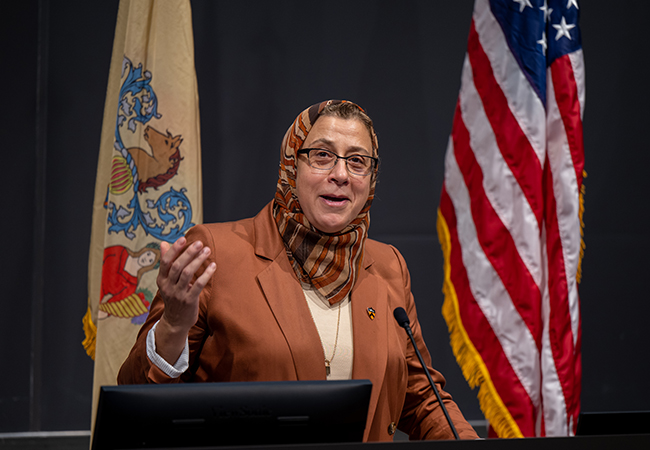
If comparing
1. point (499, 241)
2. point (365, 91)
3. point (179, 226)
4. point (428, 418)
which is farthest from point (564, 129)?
point (179, 226)

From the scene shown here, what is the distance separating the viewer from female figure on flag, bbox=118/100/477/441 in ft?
4.20

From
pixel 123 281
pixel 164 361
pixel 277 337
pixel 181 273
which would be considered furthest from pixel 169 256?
pixel 123 281

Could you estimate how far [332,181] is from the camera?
56.9 inches

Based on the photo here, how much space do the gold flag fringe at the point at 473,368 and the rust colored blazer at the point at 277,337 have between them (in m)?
0.84

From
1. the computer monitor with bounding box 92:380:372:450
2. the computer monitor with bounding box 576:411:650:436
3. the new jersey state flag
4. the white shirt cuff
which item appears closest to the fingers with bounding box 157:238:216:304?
the white shirt cuff

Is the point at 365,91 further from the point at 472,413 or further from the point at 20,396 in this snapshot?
the point at 20,396

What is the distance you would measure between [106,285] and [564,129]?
196cm

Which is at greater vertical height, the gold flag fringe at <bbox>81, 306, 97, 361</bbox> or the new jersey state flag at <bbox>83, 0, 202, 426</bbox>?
the new jersey state flag at <bbox>83, 0, 202, 426</bbox>

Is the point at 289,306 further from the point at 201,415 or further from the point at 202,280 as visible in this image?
the point at 201,415

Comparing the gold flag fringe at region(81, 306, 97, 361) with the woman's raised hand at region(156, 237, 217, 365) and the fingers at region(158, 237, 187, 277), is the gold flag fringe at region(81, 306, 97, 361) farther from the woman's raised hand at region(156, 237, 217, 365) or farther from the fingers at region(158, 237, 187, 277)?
the fingers at region(158, 237, 187, 277)

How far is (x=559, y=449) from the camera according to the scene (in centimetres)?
74

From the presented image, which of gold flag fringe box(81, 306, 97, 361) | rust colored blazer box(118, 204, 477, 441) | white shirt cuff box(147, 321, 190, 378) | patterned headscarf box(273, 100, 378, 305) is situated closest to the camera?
white shirt cuff box(147, 321, 190, 378)

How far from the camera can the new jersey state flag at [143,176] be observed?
89.2 inches

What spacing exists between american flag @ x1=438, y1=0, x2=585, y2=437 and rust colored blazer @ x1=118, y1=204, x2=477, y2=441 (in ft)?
2.83
